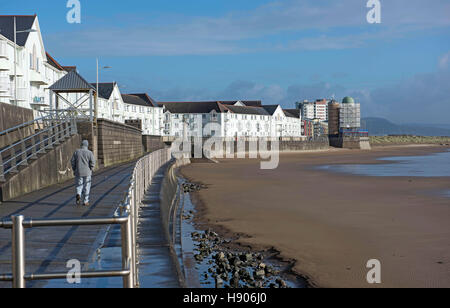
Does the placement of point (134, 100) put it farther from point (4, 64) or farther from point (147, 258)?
point (147, 258)

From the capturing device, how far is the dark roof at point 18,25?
139ft

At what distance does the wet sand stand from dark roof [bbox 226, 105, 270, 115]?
9290 cm

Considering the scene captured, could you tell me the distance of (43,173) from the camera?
16359 mm

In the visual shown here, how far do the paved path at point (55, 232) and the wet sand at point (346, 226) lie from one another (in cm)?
397

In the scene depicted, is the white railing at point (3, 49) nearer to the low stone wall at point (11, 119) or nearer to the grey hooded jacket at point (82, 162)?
the low stone wall at point (11, 119)

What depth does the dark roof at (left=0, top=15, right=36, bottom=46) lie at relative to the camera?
42.5 m

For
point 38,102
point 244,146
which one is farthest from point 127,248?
point 244,146

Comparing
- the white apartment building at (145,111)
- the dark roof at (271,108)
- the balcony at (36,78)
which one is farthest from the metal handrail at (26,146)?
the dark roof at (271,108)

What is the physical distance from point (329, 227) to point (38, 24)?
40.8m

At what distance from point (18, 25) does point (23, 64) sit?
3.51 metres
